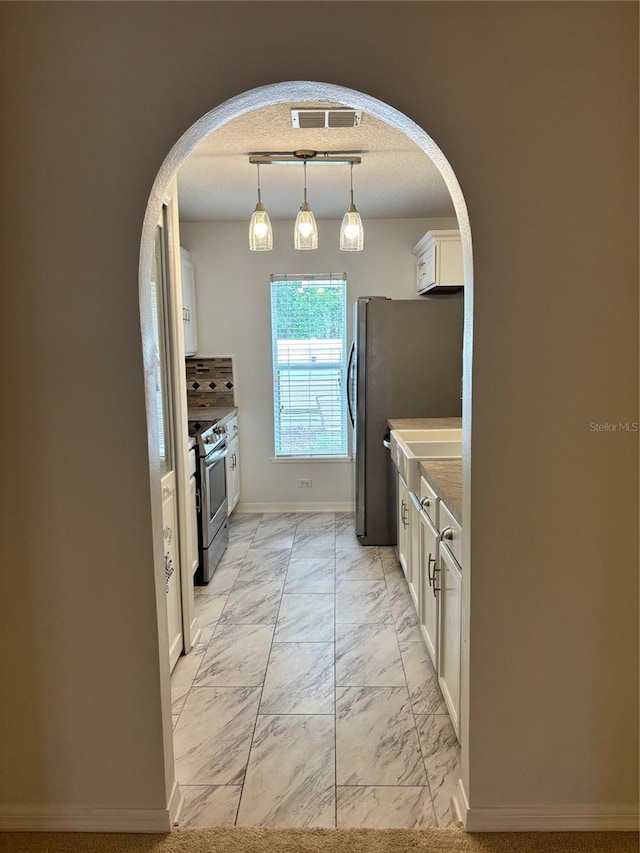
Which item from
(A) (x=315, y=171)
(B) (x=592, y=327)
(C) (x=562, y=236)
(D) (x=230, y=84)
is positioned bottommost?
(B) (x=592, y=327)

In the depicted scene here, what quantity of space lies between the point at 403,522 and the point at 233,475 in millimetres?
1730

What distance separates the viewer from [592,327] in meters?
1.58

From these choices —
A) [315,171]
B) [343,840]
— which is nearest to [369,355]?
[315,171]

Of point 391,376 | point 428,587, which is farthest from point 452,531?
point 391,376

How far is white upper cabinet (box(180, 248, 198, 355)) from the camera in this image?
4.43 m

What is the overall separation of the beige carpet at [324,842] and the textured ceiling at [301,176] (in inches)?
99.1

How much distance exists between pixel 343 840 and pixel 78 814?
782 mm

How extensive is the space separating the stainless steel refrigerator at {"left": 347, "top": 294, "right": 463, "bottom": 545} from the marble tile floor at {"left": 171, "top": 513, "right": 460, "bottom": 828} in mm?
561

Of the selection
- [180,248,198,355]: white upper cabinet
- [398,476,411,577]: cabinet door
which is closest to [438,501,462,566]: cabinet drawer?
[398,476,411,577]: cabinet door

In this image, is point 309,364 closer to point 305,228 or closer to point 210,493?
point 210,493

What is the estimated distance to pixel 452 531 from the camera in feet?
6.68

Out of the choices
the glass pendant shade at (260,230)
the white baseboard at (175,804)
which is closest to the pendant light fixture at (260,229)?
the glass pendant shade at (260,230)

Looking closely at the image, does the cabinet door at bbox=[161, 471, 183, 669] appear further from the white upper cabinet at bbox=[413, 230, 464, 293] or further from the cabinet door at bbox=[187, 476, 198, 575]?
the white upper cabinet at bbox=[413, 230, 464, 293]

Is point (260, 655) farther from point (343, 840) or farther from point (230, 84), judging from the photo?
point (230, 84)
